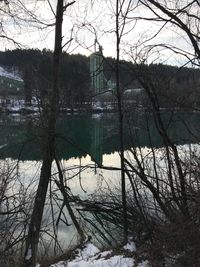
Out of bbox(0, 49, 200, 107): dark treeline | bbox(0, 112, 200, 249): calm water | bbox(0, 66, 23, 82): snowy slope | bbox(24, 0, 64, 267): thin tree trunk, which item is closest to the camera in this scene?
bbox(0, 49, 200, 107): dark treeline

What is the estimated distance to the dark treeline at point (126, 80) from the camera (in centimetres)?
670

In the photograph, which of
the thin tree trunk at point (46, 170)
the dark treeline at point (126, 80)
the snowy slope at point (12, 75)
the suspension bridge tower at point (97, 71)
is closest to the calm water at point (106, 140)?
the thin tree trunk at point (46, 170)

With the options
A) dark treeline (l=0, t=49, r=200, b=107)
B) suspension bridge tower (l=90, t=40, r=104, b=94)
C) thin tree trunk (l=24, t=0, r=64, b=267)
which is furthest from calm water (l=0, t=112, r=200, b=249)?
suspension bridge tower (l=90, t=40, r=104, b=94)

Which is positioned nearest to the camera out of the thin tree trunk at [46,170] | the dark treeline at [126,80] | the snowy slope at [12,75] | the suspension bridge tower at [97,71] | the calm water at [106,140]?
the dark treeline at [126,80]

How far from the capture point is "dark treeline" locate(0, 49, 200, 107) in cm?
670

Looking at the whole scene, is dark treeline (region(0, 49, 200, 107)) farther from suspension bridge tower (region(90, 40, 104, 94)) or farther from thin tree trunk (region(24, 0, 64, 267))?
thin tree trunk (region(24, 0, 64, 267))

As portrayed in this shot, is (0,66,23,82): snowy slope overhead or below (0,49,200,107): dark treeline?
overhead

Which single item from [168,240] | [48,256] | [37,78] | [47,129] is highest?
[37,78]

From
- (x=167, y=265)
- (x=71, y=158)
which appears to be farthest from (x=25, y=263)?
(x=71, y=158)

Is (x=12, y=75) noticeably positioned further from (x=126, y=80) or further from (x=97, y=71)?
(x=126, y=80)

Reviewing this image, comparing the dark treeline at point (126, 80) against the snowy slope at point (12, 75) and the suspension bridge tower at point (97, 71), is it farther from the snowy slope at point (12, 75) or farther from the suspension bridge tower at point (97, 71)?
the snowy slope at point (12, 75)

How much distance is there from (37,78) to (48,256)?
3445 mm

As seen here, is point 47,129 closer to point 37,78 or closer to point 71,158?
point 37,78

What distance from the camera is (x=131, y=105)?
27.6ft
